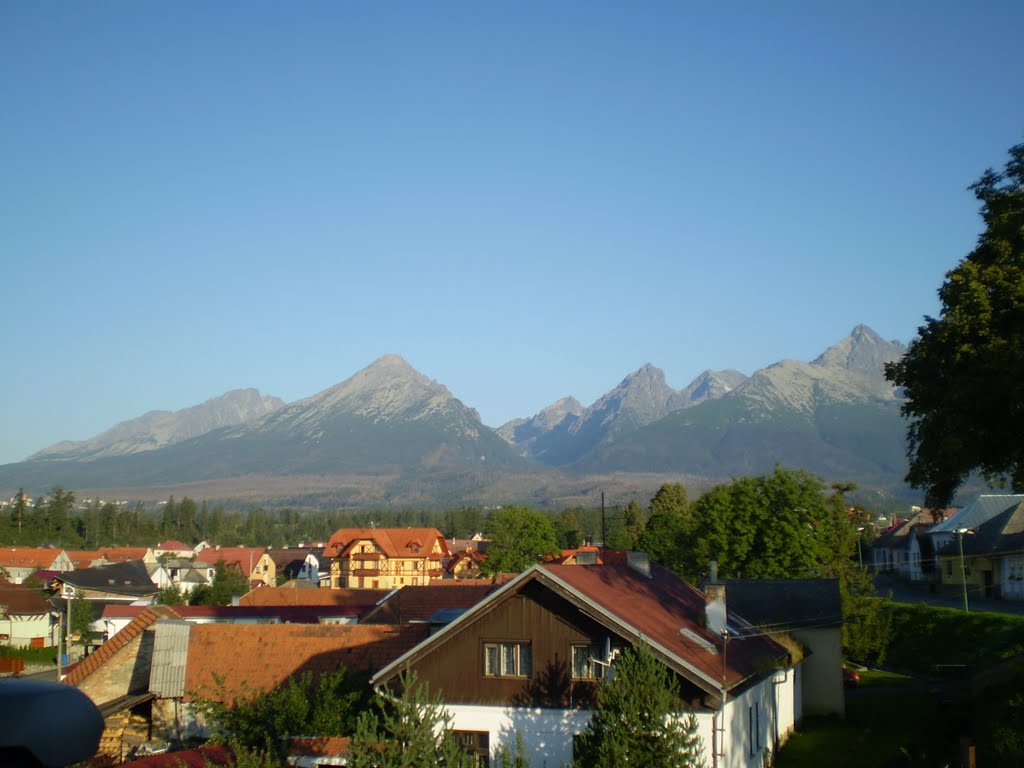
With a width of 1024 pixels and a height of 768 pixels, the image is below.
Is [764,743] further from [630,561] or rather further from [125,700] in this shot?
[125,700]

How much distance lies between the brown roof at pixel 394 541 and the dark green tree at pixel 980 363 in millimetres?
98929

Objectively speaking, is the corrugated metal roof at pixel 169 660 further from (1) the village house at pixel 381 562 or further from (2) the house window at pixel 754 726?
(1) the village house at pixel 381 562

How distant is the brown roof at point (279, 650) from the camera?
24609 millimetres

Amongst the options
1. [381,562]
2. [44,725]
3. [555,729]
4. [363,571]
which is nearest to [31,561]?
[363,571]

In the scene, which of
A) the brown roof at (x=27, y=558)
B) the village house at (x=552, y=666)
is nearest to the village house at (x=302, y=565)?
the brown roof at (x=27, y=558)

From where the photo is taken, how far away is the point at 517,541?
90.1 m

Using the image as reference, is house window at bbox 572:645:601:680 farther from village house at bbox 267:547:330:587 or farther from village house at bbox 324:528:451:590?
village house at bbox 267:547:330:587

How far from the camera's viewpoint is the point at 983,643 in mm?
44844

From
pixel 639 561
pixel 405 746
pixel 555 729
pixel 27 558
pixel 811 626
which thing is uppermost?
pixel 639 561

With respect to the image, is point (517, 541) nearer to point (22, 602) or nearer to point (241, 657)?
point (22, 602)

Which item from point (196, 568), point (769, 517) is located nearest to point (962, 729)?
point (769, 517)

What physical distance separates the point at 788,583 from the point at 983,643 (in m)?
15.8

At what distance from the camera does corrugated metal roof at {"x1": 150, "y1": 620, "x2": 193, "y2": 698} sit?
24.9 meters

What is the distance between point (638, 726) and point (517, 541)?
76401 mm
